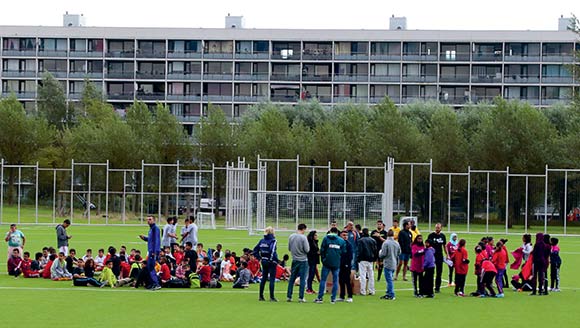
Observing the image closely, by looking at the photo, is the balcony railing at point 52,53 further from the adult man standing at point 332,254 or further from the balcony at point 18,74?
the adult man standing at point 332,254

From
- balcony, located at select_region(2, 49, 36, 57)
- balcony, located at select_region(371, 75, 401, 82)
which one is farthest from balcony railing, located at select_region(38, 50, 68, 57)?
balcony, located at select_region(371, 75, 401, 82)

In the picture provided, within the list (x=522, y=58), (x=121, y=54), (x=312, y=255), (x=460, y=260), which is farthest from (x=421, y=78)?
(x=312, y=255)

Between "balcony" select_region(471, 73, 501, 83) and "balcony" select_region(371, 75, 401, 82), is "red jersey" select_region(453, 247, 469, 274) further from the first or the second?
"balcony" select_region(371, 75, 401, 82)

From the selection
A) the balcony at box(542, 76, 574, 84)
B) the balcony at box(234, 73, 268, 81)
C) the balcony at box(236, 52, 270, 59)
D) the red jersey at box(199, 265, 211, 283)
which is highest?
the balcony at box(236, 52, 270, 59)

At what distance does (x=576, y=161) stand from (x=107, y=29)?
202 ft

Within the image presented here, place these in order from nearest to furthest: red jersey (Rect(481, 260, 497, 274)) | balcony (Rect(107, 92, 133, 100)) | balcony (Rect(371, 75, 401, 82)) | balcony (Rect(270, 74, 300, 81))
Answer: red jersey (Rect(481, 260, 497, 274))
balcony (Rect(371, 75, 401, 82))
balcony (Rect(270, 74, 300, 81))
balcony (Rect(107, 92, 133, 100))

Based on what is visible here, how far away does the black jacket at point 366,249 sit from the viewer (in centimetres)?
2627

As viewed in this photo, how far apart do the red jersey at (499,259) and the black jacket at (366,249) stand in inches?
129

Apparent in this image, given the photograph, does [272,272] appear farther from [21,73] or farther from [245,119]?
[21,73]

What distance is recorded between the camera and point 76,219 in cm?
6688

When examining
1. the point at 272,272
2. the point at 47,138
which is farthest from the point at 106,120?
the point at 272,272

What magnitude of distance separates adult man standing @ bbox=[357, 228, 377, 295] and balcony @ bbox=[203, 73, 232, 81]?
8502 cm

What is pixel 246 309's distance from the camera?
2311cm

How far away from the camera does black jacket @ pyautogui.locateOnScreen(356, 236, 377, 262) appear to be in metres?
26.3
